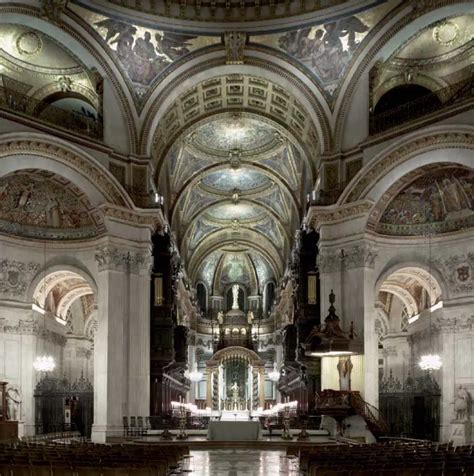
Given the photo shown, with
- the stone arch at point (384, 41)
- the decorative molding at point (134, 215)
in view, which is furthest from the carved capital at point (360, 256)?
the decorative molding at point (134, 215)

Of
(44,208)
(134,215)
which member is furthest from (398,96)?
(44,208)

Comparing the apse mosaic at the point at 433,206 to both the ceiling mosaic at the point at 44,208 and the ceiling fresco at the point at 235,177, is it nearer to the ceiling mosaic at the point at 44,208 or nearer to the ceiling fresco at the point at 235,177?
the ceiling fresco at the point at 235,177

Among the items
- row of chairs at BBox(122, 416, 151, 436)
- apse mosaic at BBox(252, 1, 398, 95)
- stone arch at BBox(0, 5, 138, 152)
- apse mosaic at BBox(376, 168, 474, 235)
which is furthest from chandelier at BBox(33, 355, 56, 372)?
apse mosaic at BBox(252, 1, 398, 95)

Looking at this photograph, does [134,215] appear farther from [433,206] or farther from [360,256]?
[433,206]

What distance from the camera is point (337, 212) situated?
25.2 meters

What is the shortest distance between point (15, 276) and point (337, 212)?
1160 centimetres

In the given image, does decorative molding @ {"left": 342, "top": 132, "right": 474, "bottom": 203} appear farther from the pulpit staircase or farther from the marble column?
the marble column

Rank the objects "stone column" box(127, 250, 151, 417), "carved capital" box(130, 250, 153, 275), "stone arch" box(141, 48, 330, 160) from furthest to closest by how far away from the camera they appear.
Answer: "stone arch" box(141, 48, 330, 160), "carved capital" box(130, 250, 153, 275), "stone column" box(127, 250, 151, 417)

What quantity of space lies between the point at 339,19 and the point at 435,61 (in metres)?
3.55

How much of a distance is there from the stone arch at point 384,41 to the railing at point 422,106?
100 cm

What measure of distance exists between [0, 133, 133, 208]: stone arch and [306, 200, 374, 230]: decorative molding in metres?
6.45

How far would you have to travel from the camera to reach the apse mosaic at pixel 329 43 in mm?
24567

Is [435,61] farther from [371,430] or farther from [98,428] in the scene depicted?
[98,428]

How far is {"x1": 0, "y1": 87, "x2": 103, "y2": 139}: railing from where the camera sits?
22.5 m
